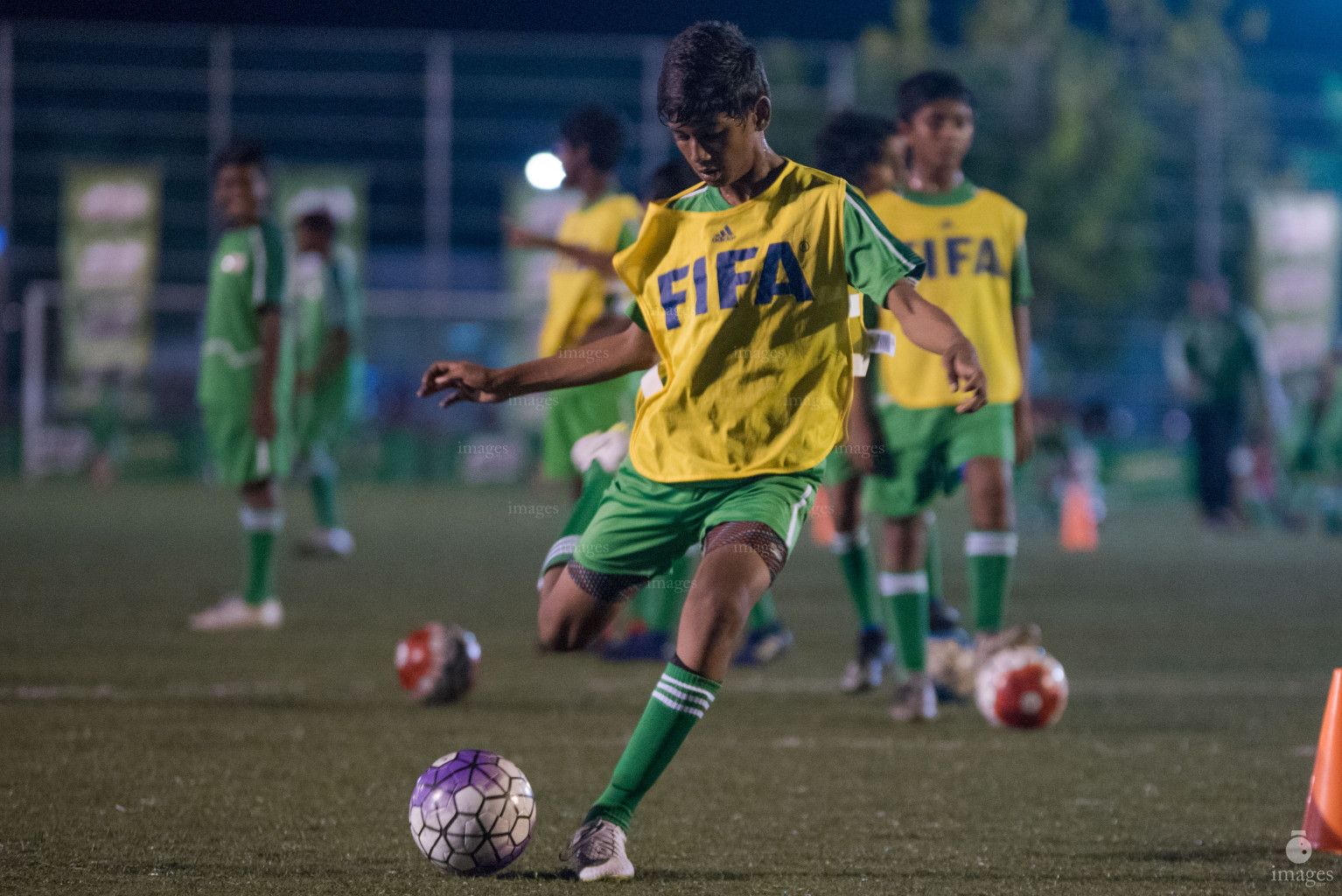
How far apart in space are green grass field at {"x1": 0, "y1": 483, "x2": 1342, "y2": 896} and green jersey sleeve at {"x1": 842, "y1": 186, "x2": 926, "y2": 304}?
1.42m

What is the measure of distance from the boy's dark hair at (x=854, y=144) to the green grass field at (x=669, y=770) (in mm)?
1969

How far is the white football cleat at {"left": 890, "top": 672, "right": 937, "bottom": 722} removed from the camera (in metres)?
6.09

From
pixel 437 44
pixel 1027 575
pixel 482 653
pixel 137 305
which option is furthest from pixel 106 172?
pixel 482 653

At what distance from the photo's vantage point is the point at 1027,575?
12430 mm

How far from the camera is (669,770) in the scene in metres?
5.21

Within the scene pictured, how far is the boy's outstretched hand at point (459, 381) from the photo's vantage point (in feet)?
12.9

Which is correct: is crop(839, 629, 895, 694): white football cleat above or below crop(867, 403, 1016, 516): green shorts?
below

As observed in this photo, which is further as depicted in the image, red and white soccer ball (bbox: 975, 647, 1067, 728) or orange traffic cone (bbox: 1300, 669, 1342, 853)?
red and white soccer ball (bbox: 975, 647, 1067, 728)

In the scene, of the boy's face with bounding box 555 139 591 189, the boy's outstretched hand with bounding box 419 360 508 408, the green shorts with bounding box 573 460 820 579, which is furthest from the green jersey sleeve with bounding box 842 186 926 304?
the boy's face with bounding box 555 139 591 189

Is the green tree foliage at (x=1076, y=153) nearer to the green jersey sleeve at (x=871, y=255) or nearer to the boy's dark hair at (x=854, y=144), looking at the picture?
the boy's dark hair at (x=854, y=144)

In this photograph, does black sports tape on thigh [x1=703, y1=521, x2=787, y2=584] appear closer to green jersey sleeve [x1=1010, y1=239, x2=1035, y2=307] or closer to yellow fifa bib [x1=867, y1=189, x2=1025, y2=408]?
yellow fifa bib [x1=867, y1=189, x2=1025, y2=408]

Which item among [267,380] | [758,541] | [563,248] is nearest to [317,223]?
[267,380]

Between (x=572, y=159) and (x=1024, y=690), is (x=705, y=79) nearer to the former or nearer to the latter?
(x=1024, y=690)

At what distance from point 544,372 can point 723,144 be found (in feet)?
2.42
